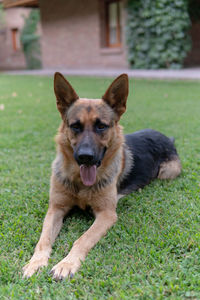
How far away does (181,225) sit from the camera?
2859 mm

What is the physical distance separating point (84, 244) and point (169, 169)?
1.95 metres

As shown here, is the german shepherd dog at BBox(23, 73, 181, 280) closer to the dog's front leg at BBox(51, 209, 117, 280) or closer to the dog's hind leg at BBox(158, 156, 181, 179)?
the dog's front leg at BBox(51, 209, 117, 280)

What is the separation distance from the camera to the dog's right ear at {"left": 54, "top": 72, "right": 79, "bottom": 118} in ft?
10.3

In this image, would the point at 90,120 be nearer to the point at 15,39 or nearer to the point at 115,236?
the point at 115,236

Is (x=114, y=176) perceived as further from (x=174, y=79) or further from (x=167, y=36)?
(x=167, y=36)

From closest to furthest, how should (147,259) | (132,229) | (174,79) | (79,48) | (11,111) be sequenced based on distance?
(147,259), (132,229), (11,111), (174,79), (79,48)

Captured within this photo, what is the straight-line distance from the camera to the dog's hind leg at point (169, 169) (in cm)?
405

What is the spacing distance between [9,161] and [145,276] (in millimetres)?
3145

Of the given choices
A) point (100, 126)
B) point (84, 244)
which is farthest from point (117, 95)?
point (84, 244)

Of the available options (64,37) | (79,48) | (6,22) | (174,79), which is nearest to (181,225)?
(174,79)

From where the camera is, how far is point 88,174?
121 inches

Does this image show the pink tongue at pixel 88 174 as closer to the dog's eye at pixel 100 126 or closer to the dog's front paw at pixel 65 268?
the dog's eye at pixel 100 126

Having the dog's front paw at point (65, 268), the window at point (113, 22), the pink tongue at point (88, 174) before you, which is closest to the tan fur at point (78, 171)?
the pink tongue at point (88, 174)

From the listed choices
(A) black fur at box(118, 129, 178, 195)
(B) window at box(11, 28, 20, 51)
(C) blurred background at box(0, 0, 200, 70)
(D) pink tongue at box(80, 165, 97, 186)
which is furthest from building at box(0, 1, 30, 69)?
(D) pink tongue at box(80, 165, 97, 186)
